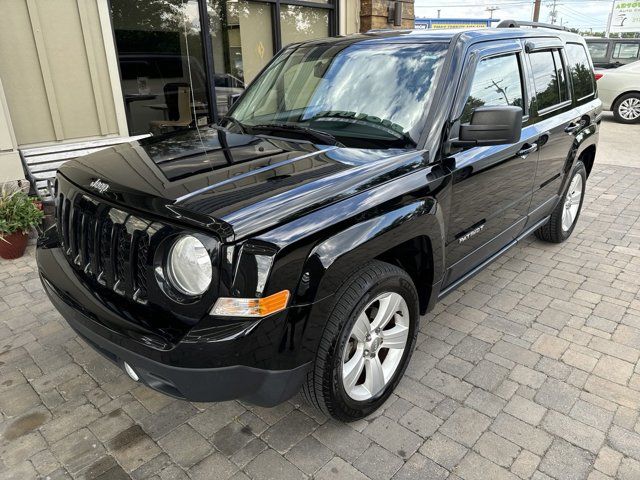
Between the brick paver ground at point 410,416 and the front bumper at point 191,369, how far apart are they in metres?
0.53

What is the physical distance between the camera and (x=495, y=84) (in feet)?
10.3

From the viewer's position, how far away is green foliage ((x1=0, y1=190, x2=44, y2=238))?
4480 millimetres

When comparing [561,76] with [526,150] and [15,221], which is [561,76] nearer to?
[526,150]

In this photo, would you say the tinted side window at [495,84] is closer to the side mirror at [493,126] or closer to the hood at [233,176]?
the side mirror at [493,126]

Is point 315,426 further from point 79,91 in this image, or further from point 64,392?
point 79,91

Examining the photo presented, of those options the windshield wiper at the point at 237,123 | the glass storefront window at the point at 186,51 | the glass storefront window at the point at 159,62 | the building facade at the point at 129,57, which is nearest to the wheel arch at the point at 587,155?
the windshield wiper at the point at 237,123

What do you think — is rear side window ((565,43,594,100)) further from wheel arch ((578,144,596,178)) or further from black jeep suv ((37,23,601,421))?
black jeep suv ((37,23,601,421))

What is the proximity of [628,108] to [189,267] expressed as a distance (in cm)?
1444

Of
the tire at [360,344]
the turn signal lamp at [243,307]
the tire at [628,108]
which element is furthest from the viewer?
the tire at [628,108]

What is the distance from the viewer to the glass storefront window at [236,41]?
7.36 metres

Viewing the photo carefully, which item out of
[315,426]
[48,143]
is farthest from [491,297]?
[48,143]

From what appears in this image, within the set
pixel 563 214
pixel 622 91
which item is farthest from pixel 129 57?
pixel 622 91

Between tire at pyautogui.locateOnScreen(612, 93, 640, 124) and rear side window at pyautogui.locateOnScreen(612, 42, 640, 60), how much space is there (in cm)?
327

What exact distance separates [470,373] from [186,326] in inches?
73.0
